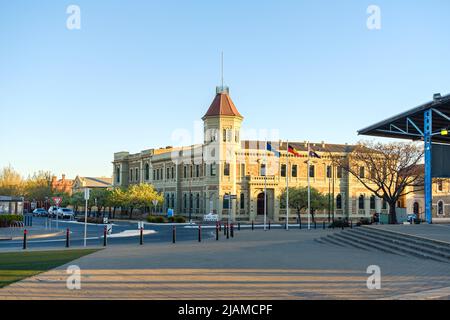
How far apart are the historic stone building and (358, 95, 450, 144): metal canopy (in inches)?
1131

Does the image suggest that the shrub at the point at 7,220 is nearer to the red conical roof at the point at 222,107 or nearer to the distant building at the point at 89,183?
the red conical roof at the point at 222,107

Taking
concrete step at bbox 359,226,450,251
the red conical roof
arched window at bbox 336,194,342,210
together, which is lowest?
concrete step at bbox 359,226,450,251

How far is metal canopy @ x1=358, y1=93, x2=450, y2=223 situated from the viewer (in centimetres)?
2746

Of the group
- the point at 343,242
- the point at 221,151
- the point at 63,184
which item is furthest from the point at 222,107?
the point at 63,184

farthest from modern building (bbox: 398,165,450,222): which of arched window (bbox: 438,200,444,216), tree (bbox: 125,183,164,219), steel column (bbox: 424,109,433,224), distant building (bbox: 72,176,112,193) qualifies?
distant building (bbox: 72,176,112,193)

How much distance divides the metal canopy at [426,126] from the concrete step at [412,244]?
680 cm

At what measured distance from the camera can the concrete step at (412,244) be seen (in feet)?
57.2

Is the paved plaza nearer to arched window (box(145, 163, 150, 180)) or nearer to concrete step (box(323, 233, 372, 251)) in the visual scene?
concrete step (box(323, 233, 372, 251))

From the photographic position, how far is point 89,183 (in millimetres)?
129750

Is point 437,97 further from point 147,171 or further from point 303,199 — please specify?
point 147,171

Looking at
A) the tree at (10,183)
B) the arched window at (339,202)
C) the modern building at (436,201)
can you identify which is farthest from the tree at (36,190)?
the modern building at (436,201)

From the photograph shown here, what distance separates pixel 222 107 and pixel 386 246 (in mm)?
47458
